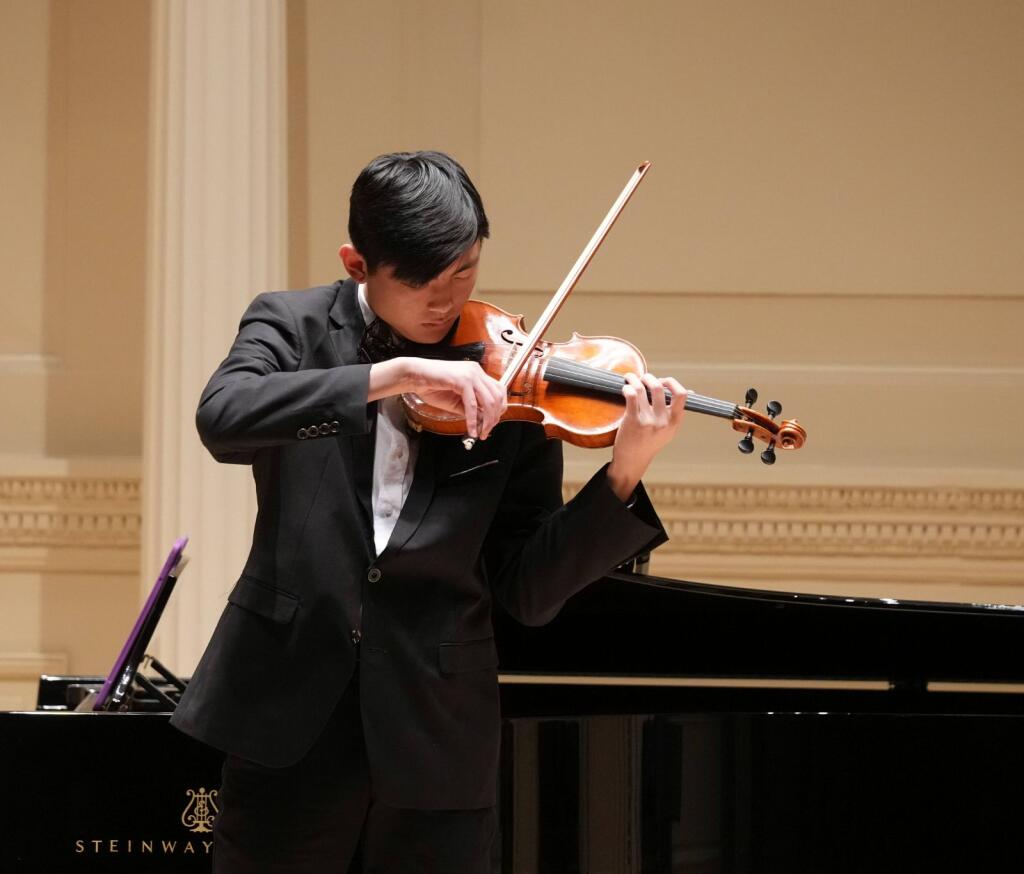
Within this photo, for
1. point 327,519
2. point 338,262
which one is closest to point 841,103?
point 338,262

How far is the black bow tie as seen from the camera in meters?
1.22

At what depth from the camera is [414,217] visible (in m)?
1.16

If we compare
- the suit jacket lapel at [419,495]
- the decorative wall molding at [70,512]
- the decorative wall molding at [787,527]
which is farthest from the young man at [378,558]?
the decorative wall molding at [70,512]

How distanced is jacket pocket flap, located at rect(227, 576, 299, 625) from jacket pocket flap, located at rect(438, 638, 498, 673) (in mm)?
134

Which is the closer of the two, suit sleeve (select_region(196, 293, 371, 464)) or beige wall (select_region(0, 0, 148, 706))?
suit sleeve (select_region(196, 293, 371, 464))

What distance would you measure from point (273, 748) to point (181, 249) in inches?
67.7

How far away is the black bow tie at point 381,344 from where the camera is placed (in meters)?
1.22

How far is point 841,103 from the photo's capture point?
3250mm

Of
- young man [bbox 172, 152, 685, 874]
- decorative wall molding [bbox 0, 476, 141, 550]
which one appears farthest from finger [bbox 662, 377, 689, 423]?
decorative wall molding [bbox 0, 476, 141, 550]

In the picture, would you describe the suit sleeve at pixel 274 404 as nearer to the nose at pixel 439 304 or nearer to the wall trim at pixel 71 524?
the nose at pixel 439 304

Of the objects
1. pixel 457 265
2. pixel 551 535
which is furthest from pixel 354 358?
pixel 551 535

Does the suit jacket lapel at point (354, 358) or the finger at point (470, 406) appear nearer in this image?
the finger at point (470, 406)

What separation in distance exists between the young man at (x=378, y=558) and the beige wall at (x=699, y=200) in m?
2.02

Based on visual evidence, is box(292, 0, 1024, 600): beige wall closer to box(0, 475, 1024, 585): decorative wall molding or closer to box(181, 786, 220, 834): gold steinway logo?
box(0, 475, 1024, 585): decorative wall molding
